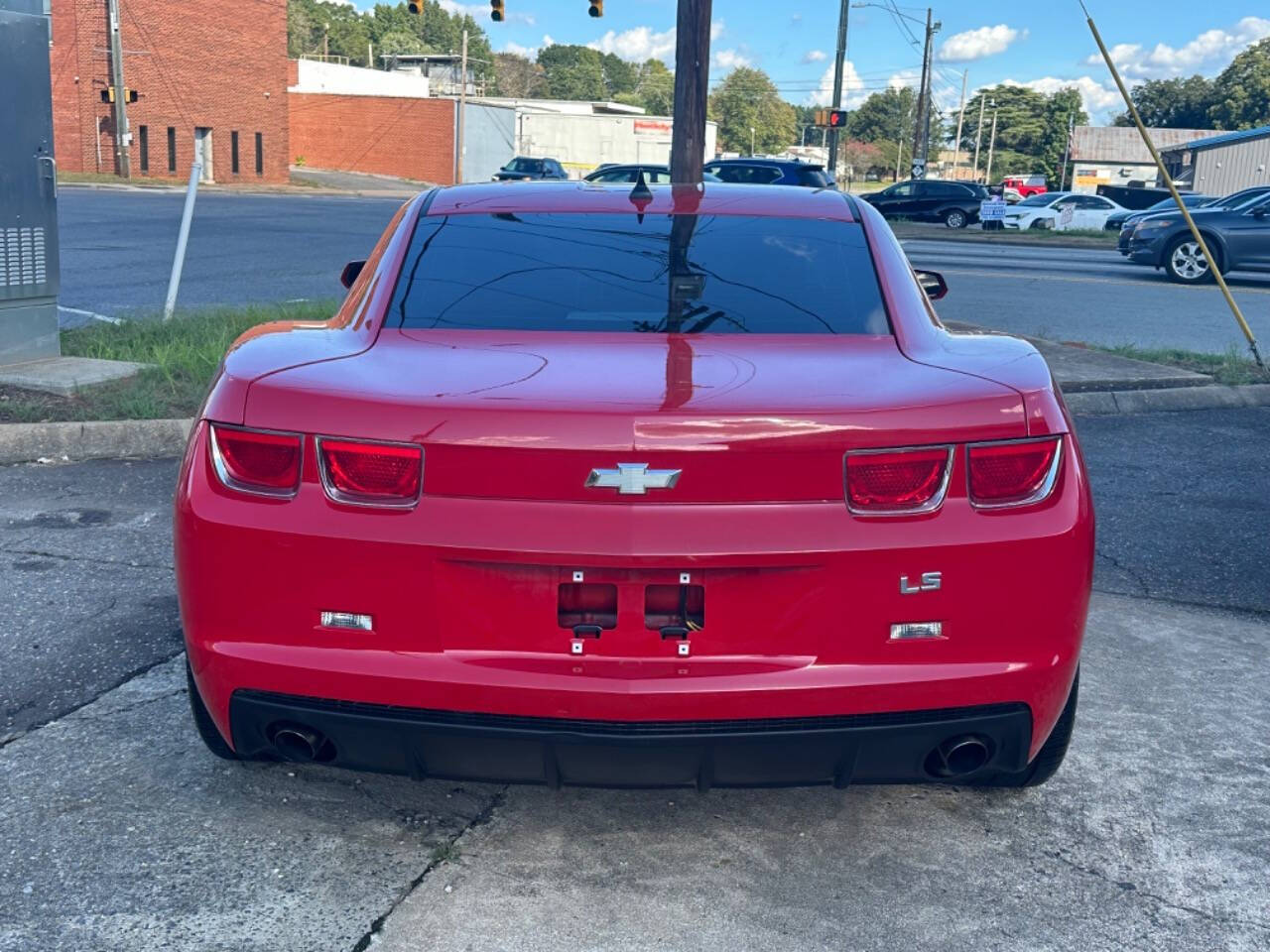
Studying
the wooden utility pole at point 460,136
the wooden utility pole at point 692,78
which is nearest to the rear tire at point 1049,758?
the wooden utility pole at point 692,78

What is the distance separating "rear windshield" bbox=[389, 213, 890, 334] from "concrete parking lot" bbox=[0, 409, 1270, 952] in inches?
47.4

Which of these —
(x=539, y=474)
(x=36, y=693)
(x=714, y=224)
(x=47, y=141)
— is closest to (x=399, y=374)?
(x=539, y=474)

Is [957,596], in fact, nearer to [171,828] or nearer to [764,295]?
[764,295]

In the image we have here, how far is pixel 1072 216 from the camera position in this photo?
1603 inches

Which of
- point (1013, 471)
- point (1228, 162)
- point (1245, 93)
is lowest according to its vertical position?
point (1013, 471)

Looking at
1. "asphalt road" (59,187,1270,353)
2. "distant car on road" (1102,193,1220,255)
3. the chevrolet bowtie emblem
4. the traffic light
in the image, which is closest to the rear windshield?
the chevrolet bowtie emblem

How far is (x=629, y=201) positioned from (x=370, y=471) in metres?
1.69

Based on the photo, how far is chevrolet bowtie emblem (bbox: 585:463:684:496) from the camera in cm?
259

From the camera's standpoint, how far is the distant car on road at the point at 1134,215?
2179cm

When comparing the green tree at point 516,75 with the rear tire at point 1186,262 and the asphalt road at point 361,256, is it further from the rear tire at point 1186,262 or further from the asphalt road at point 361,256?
the rear tire at point 1186,262

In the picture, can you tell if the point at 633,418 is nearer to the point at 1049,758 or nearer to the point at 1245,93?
the point at 1049,758

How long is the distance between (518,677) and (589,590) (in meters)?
0.22

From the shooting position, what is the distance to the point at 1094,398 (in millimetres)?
8797

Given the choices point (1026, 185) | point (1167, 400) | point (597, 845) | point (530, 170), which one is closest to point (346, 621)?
point (597, 845)
